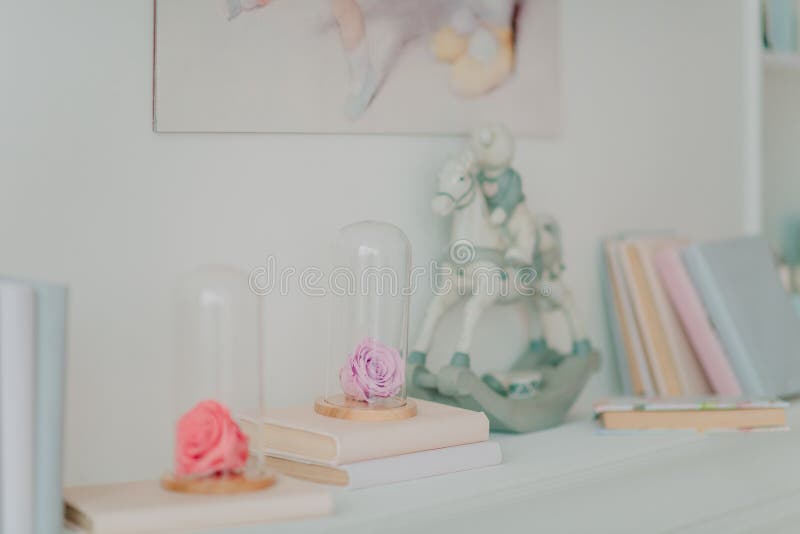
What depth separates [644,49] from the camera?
177cm

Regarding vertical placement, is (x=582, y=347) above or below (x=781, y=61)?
below

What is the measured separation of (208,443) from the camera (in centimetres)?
96

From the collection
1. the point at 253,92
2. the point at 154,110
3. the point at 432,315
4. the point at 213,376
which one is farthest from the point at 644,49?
the point at 213,376

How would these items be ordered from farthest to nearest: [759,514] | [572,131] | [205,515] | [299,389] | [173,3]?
[572,131], [759,514], [299,389], [173,3], [205,515]

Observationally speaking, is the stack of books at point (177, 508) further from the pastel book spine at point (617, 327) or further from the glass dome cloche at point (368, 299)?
the pastel book spine at point (617, 327)

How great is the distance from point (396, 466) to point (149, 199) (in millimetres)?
403

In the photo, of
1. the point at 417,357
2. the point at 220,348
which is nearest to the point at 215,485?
the point at 220,348

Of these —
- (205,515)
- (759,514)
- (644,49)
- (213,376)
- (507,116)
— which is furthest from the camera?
(644,49)

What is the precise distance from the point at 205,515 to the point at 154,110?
47cm

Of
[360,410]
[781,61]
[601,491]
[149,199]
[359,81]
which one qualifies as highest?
[781,61]

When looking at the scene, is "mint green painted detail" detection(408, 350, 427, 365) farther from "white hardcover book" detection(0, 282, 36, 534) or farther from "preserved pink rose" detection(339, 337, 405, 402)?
"white hardcover book" detection(0, 282, 36, 534)

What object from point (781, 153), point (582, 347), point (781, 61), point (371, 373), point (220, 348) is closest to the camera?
point (220, 348)

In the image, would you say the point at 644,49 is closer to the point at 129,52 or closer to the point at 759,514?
the point at 759,514

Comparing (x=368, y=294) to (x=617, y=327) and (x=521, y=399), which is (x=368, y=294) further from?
(x=617, y=327)
